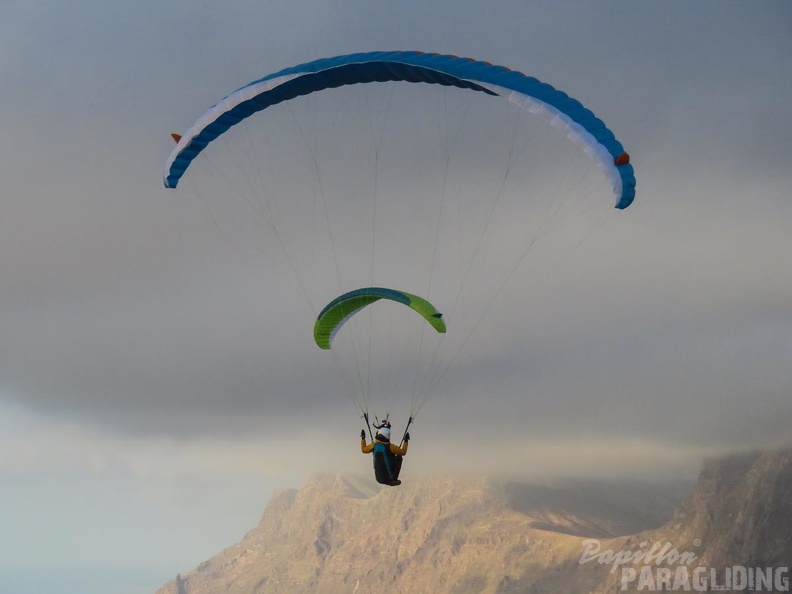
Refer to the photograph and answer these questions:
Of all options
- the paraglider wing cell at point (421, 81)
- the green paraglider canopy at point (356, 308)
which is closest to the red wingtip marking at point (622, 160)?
the paraglider wing cell at point (421, 81)

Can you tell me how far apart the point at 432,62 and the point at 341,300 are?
15.9m

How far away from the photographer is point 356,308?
6025cm

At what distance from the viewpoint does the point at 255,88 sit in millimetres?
52375

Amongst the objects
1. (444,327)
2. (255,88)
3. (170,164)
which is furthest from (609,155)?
(170,164)

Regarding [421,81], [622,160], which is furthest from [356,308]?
[622,160]

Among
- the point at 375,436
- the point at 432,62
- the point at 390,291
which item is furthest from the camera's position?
the point at 390,291

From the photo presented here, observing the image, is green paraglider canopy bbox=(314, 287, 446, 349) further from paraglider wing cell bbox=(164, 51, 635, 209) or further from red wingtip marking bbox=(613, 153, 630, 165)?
red wingtip marking bbox=(613, 153, 630, 165)

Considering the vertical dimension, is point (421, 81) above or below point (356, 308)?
above

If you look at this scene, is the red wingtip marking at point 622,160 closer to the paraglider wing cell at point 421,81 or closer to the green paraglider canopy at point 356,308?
the paraglider wing cell at point 421,81

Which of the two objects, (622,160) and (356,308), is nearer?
(622,160)

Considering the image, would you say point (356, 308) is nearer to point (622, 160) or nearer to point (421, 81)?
point (421, 81)

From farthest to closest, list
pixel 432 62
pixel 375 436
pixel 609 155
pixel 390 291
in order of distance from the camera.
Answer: pixel 390 291, pixel 375 436, pixel 432 62, pixel 609 155

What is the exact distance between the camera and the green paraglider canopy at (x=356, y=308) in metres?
55.7

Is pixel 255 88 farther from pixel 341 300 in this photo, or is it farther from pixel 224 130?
pixel 341 300
